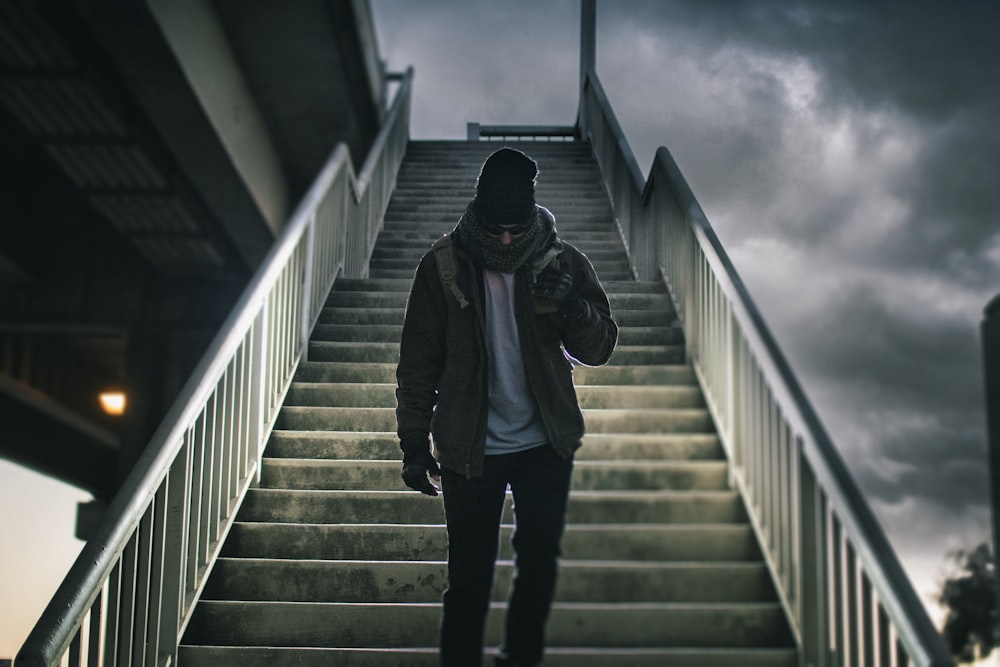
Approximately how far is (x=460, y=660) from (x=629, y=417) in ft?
7.65

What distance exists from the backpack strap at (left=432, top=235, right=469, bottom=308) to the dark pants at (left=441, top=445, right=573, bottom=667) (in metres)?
0.43

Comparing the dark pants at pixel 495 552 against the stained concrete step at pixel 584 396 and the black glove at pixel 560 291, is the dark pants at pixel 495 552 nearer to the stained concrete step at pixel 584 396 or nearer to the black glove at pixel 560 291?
the black glove at pixel 560 291

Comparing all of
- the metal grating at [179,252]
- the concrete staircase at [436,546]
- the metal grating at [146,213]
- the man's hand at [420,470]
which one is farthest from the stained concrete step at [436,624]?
the metal grating at [179,252]

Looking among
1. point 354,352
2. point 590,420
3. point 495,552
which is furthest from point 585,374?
point 495,552

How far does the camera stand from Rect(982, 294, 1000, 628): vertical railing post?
104 inches

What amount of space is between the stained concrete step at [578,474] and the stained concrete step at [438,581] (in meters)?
0.50

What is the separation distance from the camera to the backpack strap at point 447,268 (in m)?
2.45

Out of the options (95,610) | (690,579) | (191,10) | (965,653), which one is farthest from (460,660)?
(965,653)

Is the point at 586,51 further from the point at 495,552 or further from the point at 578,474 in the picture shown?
the point at 495,552

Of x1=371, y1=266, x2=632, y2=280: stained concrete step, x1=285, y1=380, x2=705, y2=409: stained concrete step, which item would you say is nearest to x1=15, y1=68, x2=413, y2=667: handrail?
x1=285, y1=380, x2=705, y2=409: stained concrete step

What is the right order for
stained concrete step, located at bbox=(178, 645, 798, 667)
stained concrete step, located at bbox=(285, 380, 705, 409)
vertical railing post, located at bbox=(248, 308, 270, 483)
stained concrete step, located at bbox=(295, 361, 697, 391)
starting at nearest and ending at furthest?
1. stained concrete step, located at bbox=(178, 645, 798, 667)
2. vertical railing post, located at bbox=(248, 308, 270, 483)
3. stained concrete step, located at bbox=(285, 380, 705, 409)
4. stained concrete step, located at bbox=(295, 361, 697, 391)

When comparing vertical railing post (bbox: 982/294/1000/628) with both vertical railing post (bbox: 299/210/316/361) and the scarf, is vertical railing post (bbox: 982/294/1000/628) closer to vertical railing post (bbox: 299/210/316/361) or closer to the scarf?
the scarf

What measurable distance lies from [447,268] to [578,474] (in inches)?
69.8

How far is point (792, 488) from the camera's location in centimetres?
321
